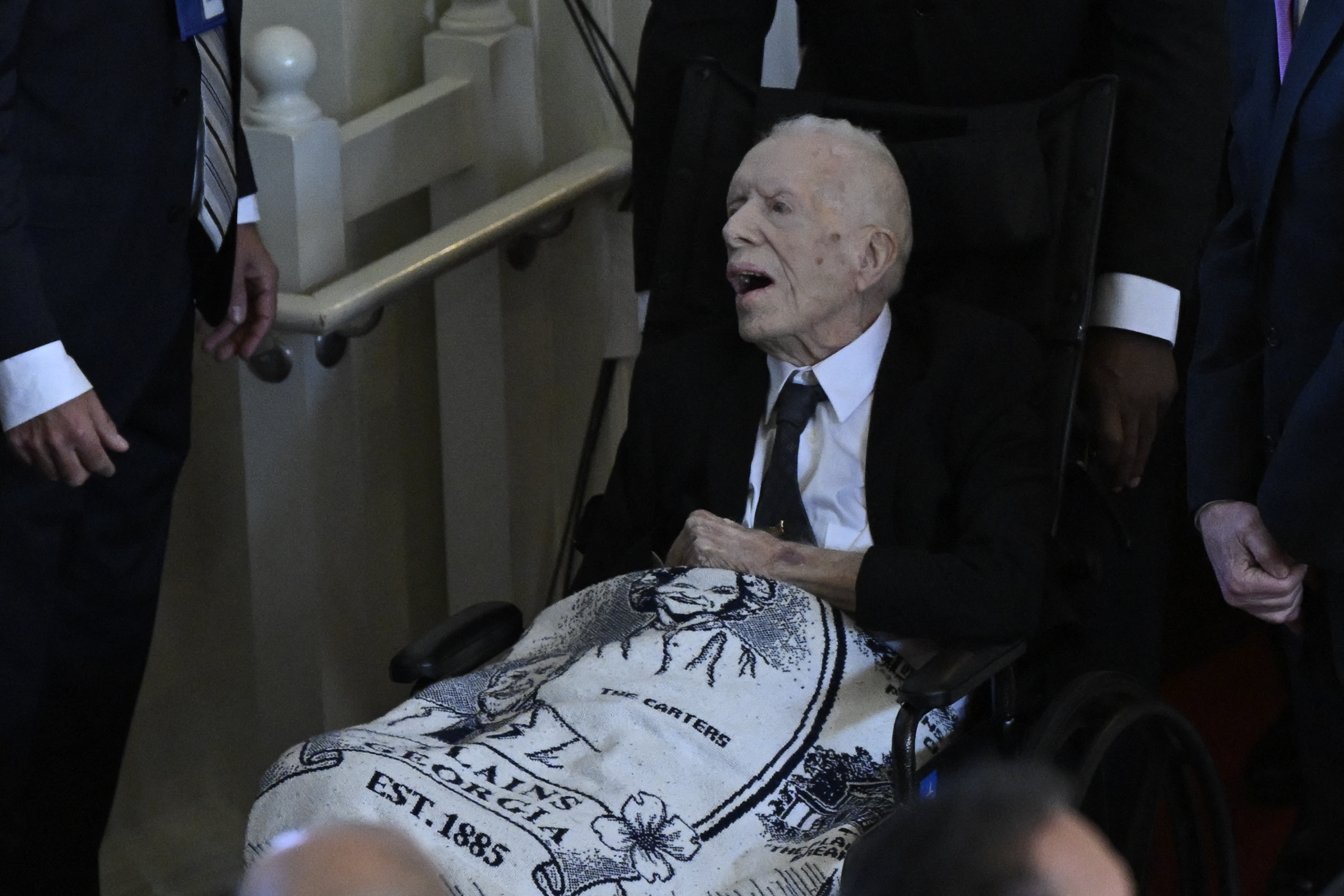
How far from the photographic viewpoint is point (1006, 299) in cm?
215

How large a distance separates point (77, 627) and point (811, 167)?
1.13 metres

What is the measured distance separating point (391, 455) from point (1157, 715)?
1.45m

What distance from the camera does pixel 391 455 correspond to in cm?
284

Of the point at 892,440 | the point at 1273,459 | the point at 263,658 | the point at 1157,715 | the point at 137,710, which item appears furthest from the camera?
the point at 137,710

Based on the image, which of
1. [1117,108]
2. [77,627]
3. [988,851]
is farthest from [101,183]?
[988,851]

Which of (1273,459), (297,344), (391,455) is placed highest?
(1273,459)

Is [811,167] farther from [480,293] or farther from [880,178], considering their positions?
[480,293]

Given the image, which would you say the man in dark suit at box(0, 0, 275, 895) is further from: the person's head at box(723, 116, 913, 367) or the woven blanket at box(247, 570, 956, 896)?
the person's head at box(723, 116, 913, 367)

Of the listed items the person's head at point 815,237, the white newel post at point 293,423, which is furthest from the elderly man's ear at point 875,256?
the white newel post at point 293,423

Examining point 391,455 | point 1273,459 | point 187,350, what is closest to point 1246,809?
point 1273,459

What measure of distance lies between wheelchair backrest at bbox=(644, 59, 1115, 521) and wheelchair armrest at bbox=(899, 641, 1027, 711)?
296mm

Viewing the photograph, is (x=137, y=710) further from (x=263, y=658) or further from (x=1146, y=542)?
(x=1146, y=542)

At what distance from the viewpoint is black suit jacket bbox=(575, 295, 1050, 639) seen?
1.84 m

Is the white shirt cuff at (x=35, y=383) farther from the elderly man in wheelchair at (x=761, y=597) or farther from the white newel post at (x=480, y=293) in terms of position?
the white newel post at (x=480, y=293)
